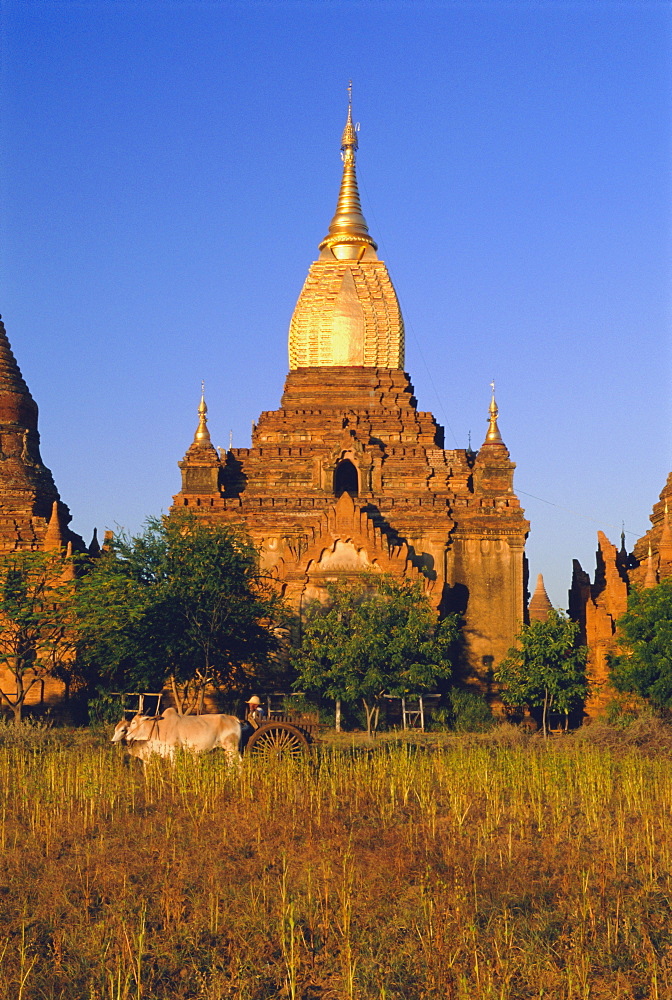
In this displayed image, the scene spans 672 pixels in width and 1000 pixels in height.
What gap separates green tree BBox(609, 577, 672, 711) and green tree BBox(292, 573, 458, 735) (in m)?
Result: 4.21

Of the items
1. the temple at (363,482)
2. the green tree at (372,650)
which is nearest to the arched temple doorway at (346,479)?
the temple at (363,482)

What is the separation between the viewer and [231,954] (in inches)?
425

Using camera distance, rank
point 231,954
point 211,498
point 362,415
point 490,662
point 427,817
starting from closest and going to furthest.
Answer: point 231,954 < point 427,817 < point 490,662 < point 211,498 < point 362,415

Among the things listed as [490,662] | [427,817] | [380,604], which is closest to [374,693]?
[380,604]

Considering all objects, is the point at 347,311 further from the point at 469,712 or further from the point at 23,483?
the point at 469,712

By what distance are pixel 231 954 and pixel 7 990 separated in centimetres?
184

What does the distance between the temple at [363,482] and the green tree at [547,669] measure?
248 centimetres

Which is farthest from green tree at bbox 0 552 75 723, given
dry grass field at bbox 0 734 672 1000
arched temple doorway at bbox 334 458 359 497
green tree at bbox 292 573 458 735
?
arched temple doorway at bbox 334 458 359 497

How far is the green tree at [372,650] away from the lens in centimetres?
3009

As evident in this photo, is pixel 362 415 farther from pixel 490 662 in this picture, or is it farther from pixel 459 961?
pixel 459 961

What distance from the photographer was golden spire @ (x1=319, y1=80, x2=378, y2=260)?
48.6 meters

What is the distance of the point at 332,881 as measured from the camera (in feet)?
42.0

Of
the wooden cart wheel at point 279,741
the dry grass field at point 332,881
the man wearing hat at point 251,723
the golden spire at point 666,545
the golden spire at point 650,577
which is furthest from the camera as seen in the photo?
the golden spire at point 666,545

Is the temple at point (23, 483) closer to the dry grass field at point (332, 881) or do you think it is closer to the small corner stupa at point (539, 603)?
the small corner stupa at point (539, 603)
